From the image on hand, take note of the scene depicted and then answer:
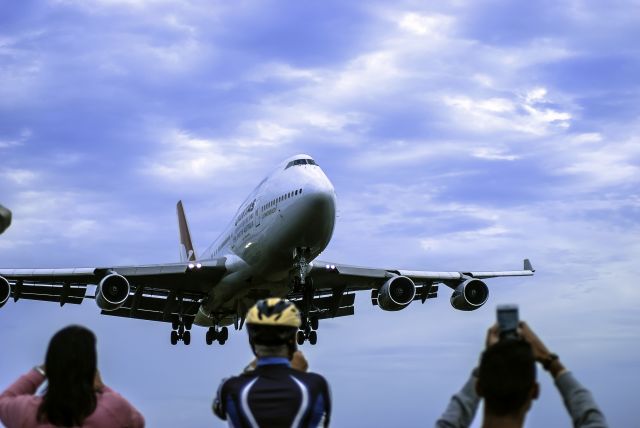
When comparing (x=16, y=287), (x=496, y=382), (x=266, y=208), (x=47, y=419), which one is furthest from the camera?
(x=16, y=287)

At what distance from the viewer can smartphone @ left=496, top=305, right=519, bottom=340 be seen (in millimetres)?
4250

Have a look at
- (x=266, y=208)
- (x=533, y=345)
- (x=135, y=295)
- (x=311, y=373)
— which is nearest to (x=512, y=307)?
(x=533, y=345)

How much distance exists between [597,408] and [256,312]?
194 cm

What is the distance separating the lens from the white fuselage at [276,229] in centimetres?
3183

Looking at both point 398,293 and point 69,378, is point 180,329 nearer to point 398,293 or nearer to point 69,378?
point 398,293

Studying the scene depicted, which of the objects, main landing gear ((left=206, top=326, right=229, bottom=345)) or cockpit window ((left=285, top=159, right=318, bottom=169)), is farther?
main landing gear ((left=206, top=326, right=229, bottom=345))

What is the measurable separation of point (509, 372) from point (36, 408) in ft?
8.40

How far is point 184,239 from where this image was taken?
6041cm

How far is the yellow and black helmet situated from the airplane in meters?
26.3

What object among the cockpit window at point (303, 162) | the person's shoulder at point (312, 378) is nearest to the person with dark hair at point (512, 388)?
the person's shoulder at point (312, 378)

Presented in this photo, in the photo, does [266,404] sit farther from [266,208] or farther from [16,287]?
[16,287]

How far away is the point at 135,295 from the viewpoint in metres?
39.2

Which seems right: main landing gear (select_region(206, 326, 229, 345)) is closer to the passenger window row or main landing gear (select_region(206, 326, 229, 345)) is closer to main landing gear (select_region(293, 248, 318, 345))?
main landing gear (select_region(293, 248, 318, 345))

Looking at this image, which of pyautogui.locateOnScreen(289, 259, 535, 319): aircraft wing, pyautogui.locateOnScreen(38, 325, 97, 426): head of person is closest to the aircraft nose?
pyautogui.locateOnScreen(289, 259, 535, 319): aircraft wing
